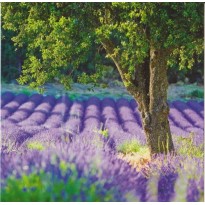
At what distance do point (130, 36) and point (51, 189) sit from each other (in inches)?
146

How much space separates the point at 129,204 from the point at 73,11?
4206mm

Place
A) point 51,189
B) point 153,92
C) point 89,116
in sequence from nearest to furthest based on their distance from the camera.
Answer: point 51,189, point 153,92, point 89,116

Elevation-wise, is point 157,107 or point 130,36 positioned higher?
point 130,36

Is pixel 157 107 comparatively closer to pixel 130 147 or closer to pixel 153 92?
pixel 153 92

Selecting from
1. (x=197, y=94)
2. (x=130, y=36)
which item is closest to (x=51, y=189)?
(x=130, y=36)

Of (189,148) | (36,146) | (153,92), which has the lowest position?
(189,148)

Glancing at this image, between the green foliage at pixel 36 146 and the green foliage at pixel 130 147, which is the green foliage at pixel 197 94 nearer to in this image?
the green foliage at pixel 130 147

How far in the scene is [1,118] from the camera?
14133mm


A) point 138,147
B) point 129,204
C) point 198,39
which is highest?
point 198,39

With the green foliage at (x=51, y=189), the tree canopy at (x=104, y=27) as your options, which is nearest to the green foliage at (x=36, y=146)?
the tree canopy at (x=104, y=27)

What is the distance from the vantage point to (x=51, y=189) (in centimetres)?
303

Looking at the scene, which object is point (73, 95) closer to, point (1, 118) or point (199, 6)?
point (1, 118)

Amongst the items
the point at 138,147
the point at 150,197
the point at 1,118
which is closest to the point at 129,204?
the point at 150,197

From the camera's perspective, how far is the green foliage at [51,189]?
2.99 metres
